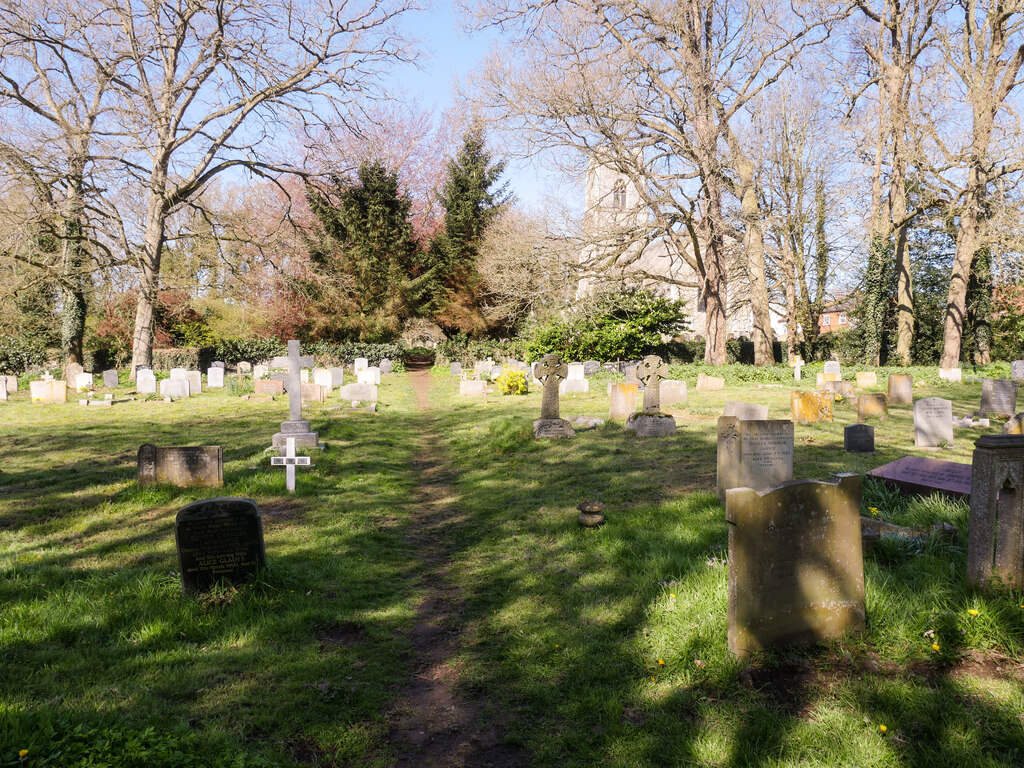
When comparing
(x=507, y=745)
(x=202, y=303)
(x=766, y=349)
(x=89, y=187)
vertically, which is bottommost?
(x=507, y=745)

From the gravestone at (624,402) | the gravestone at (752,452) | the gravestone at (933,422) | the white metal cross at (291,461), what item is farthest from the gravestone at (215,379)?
the gravestone at (933,422)

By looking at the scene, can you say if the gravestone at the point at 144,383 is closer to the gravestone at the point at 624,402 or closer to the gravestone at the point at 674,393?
the gravestone at the point at 624,402

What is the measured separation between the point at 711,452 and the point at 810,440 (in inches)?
84.2

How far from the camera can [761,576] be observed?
12.8 feet

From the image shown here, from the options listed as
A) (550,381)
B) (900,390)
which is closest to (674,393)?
(550,381)

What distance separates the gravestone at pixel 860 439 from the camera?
9.48 meters

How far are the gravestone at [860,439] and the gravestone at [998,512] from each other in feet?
18.9

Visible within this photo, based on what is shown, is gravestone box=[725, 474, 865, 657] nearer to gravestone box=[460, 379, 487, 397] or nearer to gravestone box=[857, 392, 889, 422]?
gravestone box=[857, 392, 889, 422]

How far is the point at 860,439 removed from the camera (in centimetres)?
952

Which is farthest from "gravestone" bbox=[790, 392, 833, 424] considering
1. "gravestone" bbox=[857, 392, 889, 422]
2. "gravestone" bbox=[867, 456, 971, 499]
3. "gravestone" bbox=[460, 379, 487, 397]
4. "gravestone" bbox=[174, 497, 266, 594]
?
"gravestone" bbox=[174, 497, 266, 594]

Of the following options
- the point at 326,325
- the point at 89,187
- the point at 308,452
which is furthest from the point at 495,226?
the point at 308,452

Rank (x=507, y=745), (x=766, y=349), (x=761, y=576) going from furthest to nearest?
(x=766, y=349) < (x=761, y=576) < (x=507, y=745)

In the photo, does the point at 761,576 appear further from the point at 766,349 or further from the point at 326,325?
the point at 326,325

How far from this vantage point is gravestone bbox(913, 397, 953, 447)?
10094 millimetres
